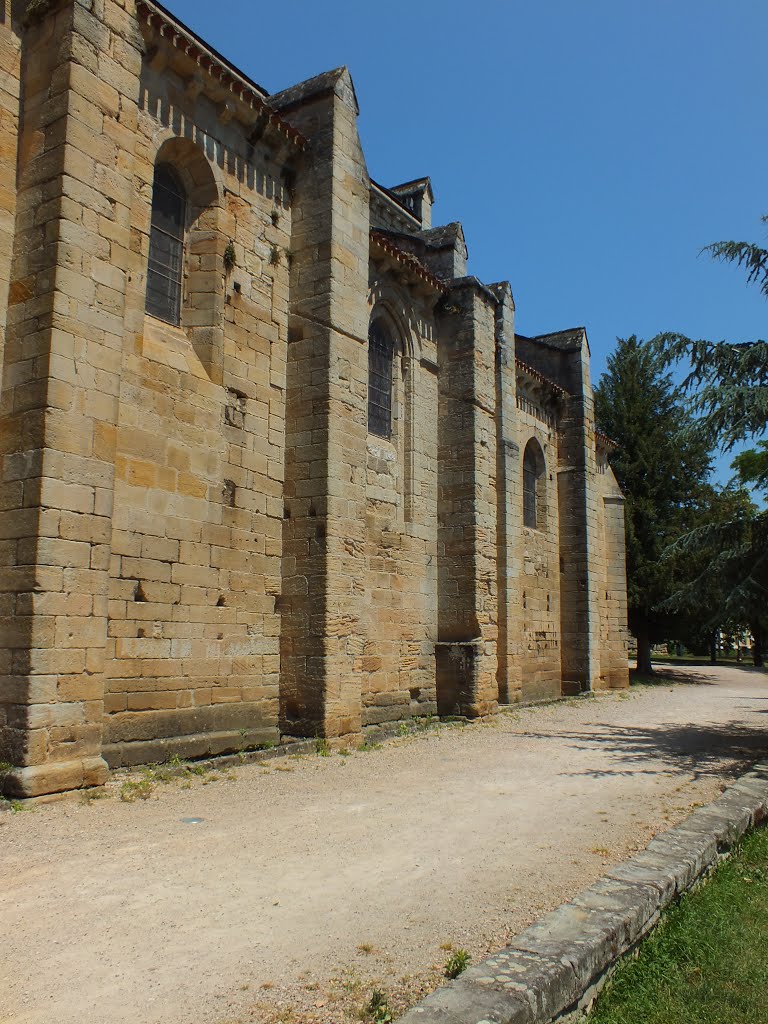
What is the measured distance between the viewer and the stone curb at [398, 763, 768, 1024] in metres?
2.66

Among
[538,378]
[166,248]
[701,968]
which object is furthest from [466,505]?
[701,968]

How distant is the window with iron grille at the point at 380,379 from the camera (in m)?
12.5

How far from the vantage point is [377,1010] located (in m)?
2.90

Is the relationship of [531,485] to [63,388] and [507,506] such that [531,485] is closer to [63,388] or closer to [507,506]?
[507,506]

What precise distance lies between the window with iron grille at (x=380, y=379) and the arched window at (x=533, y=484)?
6.20 m

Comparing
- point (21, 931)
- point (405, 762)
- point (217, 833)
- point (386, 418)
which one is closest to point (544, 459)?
point (386, 418)

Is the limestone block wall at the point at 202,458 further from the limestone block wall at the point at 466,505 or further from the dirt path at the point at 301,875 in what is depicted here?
the limestone block wall at the point at 466,505

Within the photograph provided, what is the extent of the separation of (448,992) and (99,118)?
744 centimetres

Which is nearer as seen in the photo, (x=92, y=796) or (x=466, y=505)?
(x=92, y=796)

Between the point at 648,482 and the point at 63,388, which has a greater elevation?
the point at 648,482

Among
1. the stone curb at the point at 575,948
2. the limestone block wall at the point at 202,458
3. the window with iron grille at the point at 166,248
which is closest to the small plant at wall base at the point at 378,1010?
the stone curb at the point at 575,948

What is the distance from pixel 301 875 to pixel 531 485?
583 inches

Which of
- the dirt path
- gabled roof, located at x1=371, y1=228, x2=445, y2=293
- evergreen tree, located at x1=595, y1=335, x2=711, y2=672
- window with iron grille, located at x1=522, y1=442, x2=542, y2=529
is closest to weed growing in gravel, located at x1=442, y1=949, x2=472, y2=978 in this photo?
the dirt path

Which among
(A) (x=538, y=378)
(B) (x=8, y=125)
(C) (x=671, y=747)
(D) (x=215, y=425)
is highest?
(A) (x=538, y=378)
